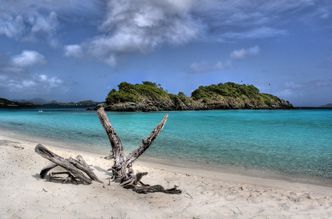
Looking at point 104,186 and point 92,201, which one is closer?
point 92,201

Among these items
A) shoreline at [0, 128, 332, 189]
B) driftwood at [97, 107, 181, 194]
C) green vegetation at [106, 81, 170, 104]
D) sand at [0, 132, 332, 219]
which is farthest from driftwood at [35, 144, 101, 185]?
green vegetation at [106, 81, 170, 104]

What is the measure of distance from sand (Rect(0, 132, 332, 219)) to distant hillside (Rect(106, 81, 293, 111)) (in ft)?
343

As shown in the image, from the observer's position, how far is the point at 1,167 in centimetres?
1315

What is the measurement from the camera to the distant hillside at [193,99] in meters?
121

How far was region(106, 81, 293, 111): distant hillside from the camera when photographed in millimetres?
121412

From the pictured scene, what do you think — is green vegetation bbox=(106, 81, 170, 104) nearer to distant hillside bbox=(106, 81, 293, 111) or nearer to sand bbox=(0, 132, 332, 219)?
distant hillside bbox=(106, 81, 293, 111)

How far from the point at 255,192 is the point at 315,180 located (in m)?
4.07

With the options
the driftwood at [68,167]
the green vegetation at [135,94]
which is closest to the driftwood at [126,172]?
the driftwood at [68,167]

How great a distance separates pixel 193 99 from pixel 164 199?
140232 millimetres

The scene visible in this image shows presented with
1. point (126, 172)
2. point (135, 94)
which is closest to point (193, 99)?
point (135, 94)

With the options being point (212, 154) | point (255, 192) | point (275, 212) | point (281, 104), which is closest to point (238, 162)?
point (212, 154)

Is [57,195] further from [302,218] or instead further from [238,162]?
[238,162]

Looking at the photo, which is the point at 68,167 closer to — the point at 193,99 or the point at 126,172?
the point at 126,172

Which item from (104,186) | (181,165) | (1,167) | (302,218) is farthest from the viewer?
(181,165)
